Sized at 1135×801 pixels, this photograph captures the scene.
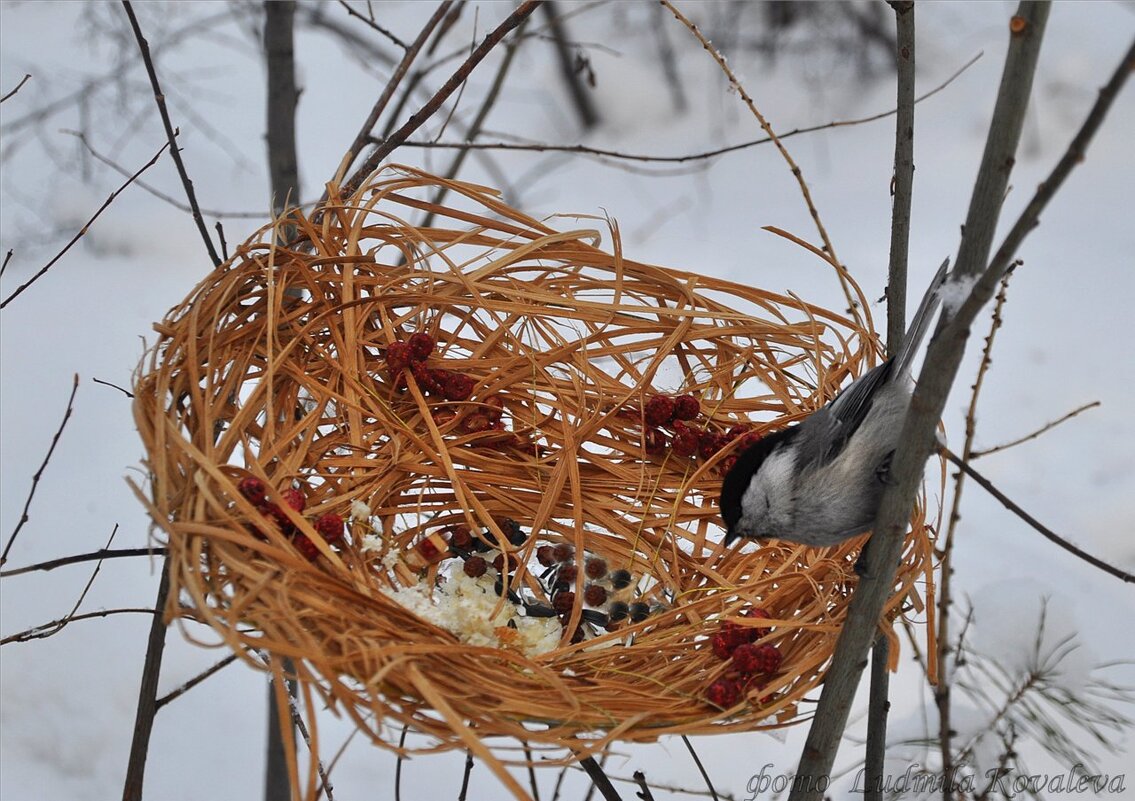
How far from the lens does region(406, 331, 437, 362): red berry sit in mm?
1557

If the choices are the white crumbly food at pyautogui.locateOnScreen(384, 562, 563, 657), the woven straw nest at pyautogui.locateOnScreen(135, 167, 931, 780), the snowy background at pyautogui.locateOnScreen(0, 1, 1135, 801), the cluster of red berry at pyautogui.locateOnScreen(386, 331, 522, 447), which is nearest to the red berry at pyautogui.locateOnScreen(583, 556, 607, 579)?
the woven straw nest at pyautogui.locateOnScreen(135, 167, 931, 780)

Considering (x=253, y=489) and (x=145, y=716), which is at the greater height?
(x=253, y=489)

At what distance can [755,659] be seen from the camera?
1.15 m

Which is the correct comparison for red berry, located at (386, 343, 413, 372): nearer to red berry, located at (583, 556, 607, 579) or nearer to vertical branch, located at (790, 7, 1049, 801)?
red berry, located at (583, 556, 607, 579)

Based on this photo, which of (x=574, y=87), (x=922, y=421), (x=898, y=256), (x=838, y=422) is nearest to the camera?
(x=922, y=421)

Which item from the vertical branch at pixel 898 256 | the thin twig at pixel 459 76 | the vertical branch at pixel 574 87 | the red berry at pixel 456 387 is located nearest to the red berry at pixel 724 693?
the vertical branch at pixel 898 256

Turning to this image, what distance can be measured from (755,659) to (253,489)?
1.96 feet

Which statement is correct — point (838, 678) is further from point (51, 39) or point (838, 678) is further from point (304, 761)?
point (51, 39)

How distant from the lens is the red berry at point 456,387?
1582 mm

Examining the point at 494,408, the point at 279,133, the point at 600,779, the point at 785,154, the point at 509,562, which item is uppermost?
the point at 279,133

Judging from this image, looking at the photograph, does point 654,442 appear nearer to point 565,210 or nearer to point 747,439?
point 747,439

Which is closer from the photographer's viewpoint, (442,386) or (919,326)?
(919,326)

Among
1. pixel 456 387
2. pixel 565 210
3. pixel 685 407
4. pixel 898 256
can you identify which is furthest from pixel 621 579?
pixel 565 210

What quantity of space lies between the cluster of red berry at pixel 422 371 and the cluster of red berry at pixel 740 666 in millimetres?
587
